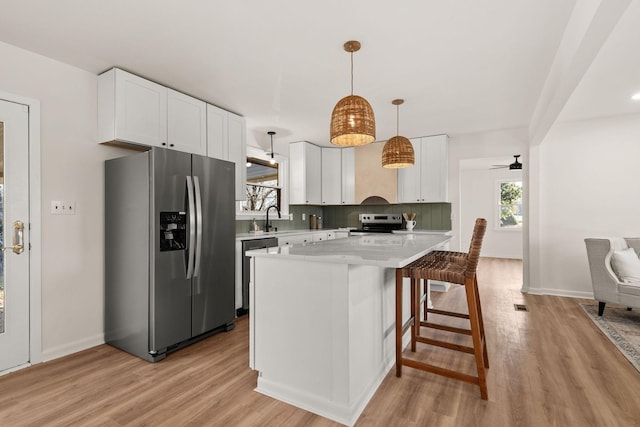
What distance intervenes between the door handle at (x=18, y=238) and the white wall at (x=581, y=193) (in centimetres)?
563

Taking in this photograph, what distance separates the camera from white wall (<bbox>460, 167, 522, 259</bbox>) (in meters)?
8.02

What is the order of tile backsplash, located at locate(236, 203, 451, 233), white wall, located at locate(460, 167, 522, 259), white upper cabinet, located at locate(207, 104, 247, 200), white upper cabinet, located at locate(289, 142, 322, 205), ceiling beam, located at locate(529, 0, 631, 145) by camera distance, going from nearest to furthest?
ceiling beam, located at locate(529, 0, 631, 145), white upper cabinet, located at locate(207, 104, 247, 200), tile backsplash, located at locate(236, 203, 451, 233), white upper cabinet, located at locate(289, 142, 322, 205), white wall, located at locate(460, 167, 522, 259)

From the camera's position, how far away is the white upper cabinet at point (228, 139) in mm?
3562

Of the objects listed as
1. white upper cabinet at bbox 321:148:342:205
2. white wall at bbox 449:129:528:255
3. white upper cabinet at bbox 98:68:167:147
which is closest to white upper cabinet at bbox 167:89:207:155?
white upper cabinet at bbox 98:68:167:147

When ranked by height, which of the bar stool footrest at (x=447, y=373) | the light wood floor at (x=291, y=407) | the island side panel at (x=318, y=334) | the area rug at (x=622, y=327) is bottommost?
the light wood floor at (x=291, y=407)

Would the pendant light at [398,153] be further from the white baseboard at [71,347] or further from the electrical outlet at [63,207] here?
the white baseboard at [71,347]

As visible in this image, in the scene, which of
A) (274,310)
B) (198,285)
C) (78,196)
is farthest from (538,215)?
(78,196)

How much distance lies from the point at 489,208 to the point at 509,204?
45cm

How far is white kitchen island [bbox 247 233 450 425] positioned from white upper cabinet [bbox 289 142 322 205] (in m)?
3.28

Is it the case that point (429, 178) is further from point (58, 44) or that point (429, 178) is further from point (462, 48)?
point (58, 44)

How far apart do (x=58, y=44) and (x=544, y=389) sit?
13.4ft

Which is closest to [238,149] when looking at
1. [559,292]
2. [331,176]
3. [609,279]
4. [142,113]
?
[142,113]

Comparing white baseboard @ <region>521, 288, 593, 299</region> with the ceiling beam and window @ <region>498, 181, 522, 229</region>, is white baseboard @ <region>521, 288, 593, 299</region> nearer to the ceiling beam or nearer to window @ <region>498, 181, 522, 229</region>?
the ceiling beam

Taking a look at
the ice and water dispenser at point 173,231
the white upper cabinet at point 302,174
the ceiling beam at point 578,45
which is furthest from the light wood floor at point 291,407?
the white upper cabinet at point 302,174
